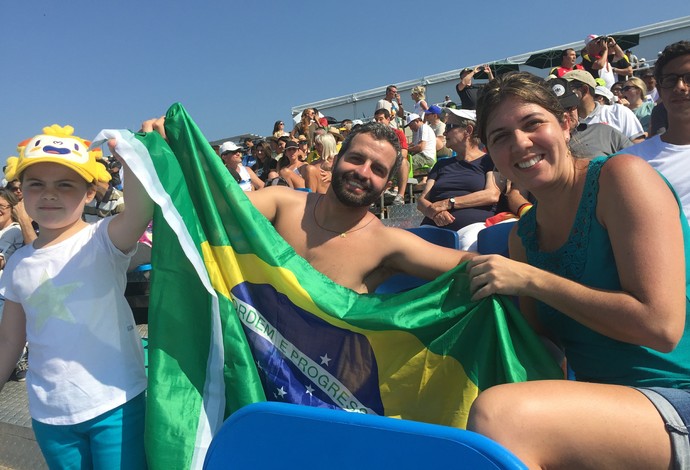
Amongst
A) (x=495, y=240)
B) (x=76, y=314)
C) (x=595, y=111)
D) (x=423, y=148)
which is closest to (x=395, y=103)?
(x=423, y=148)

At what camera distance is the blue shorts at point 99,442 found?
189cm

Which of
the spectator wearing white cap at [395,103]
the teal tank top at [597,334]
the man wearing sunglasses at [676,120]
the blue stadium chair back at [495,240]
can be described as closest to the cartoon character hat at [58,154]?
the blue stadium chair back at [495,240]

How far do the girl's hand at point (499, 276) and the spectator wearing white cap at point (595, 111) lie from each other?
11.3ft

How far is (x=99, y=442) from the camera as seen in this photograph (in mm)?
1883

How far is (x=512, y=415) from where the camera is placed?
1.22 m

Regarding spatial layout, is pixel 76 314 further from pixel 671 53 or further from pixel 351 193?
pixel 671 53

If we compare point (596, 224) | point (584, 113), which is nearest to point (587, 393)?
point (596, 224)

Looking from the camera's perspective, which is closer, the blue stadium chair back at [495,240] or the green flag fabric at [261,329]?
the green flag fabric at [261,329]

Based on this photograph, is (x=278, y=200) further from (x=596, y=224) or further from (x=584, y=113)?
(x=584, y=113)

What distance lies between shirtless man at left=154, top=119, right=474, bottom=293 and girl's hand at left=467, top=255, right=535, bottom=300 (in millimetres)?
607

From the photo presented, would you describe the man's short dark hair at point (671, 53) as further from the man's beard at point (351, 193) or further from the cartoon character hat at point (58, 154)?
the cartoon character hat at point (58, 154)

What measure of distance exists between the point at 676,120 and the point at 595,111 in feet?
8.80

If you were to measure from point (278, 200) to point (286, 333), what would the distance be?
0.98 meters

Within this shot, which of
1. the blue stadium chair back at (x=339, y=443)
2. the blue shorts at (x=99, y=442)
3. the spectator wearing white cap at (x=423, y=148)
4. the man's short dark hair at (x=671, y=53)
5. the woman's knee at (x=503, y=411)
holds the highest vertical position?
the man's short dark hair at (x=671, y=53)
